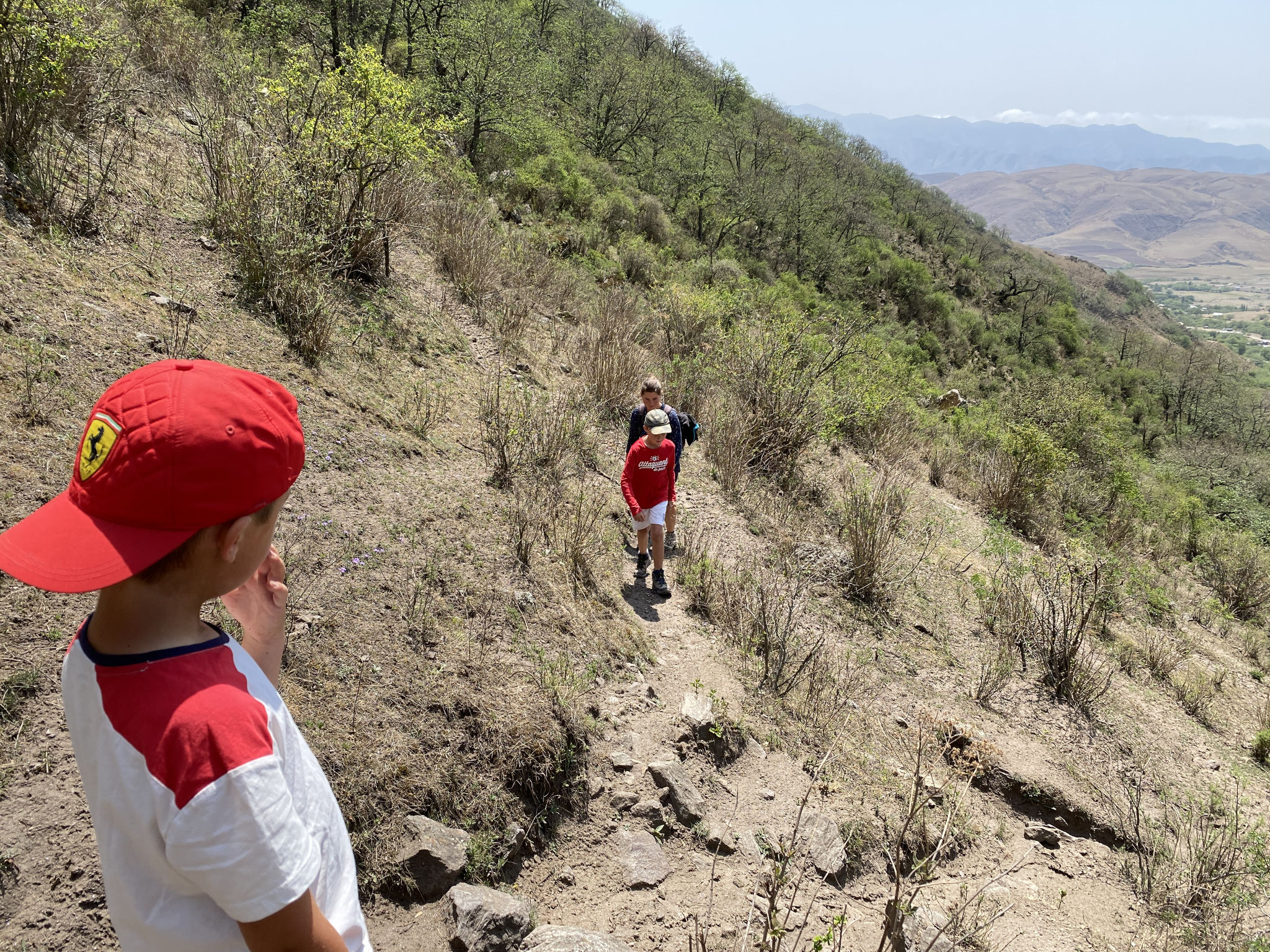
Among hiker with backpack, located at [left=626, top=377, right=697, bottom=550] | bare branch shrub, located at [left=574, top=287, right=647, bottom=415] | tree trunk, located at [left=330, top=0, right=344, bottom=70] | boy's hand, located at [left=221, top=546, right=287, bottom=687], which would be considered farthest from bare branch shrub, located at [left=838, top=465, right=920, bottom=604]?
tree trunk, located at [left=330, top=0, right=344, bottom=70]

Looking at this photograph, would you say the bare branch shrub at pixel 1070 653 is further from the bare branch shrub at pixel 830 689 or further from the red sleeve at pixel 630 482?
the red sleeve at pixel 630 482

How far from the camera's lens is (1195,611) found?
8781mm

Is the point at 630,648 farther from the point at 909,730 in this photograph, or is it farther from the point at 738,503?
the point at 738,503

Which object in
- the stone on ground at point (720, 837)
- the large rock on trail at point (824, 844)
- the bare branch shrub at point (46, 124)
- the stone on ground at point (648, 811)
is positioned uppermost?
the bare branch shrub at point (46, 124)

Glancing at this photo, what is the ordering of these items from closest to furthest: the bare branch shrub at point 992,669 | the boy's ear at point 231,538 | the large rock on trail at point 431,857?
the boy's ear at point 231,538, the large rock on trail at point 431,857, the bare branch shrub at point 992,669

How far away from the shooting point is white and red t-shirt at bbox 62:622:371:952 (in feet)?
2.44

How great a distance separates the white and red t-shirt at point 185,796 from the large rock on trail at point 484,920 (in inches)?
70.2

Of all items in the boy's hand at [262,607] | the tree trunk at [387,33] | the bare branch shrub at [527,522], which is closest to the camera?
the boy's hand at [262,607]

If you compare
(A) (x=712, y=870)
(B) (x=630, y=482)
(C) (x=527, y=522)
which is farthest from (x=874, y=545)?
(A) (x=712, y=870)

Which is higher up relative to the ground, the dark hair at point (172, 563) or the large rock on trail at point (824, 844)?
the dark hair at point (172, 563)

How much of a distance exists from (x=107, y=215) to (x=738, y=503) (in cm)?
552

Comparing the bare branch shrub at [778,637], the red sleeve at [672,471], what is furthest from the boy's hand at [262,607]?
the red sleeve at [672,471]

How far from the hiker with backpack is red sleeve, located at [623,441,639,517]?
0.15 m

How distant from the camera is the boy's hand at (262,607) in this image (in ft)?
3.83
